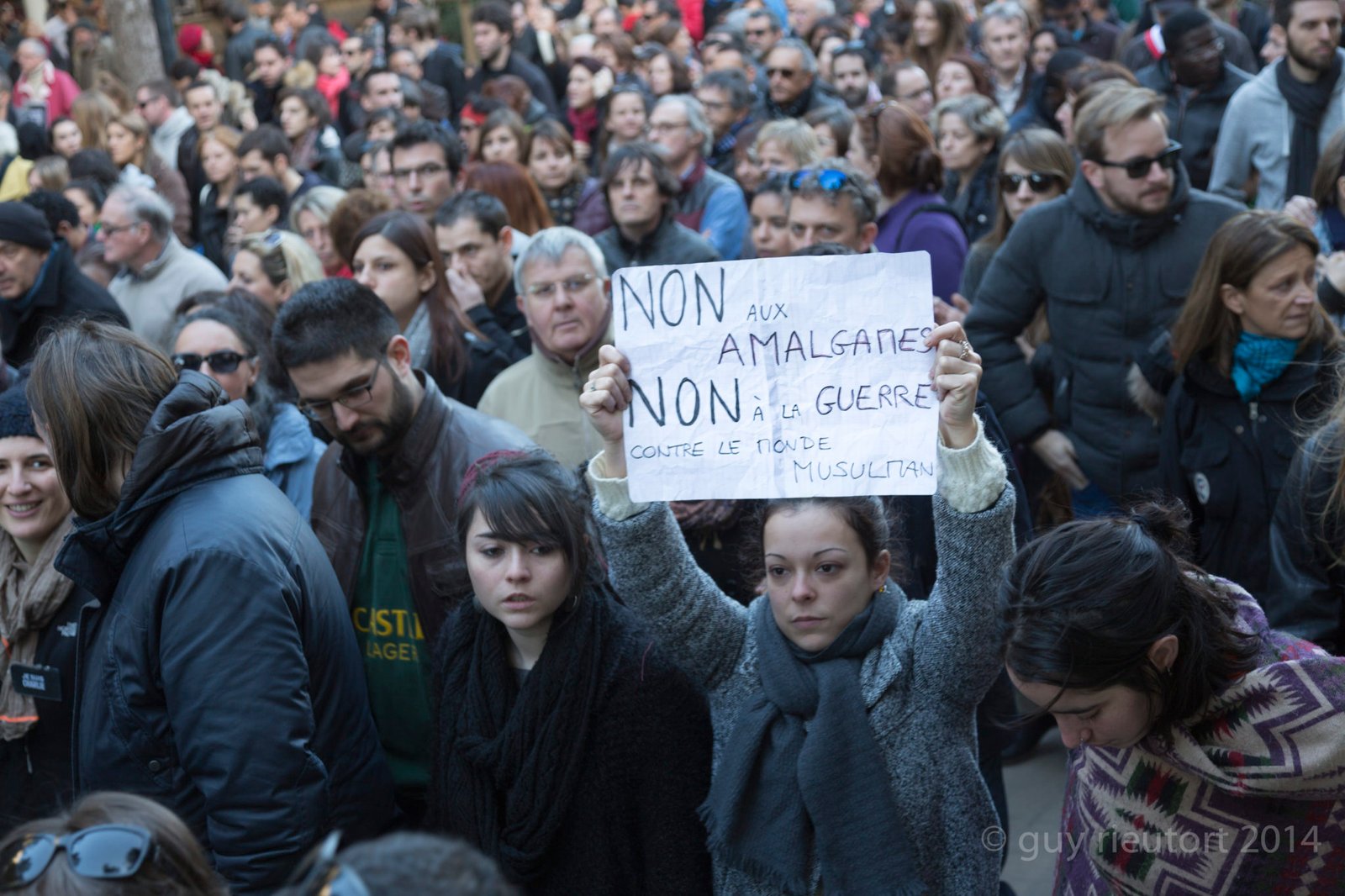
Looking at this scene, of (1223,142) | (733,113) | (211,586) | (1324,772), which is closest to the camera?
(1324,772)

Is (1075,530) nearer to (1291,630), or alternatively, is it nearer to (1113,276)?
(1291,630)

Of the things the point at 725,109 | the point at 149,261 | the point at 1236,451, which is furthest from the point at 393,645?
the point at 725,109

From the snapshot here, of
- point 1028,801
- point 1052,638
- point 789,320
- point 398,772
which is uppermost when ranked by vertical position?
point 789,320

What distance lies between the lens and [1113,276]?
4.42 m

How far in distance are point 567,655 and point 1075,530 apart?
109 cm

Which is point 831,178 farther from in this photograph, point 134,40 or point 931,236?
point 134,40

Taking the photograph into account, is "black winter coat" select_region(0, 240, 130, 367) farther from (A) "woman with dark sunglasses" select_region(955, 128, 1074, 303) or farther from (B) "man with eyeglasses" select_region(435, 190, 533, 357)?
(A) "woman with dark sunglasses" select_region(955, 128, 1074, 303)

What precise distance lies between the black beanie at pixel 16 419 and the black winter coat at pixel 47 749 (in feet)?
1.43

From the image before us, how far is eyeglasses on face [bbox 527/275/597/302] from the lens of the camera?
4246 millimetres

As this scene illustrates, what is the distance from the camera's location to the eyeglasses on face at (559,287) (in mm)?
4246

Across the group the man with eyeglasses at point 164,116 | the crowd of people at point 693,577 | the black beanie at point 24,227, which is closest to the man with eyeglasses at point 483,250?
the crowd of people at point 693,577

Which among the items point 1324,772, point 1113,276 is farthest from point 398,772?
point 1113,276

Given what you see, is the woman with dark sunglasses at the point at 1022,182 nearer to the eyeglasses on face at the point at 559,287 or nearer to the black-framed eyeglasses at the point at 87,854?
the eyeglasses on face at the point at 559,287

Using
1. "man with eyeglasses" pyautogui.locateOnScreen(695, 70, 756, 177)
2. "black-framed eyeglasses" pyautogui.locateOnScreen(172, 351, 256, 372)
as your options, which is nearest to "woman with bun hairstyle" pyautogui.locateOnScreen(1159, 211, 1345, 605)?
"black-framed eyeglasses" pyautogui.locateOnScreen(172, 351, 256, 372)
